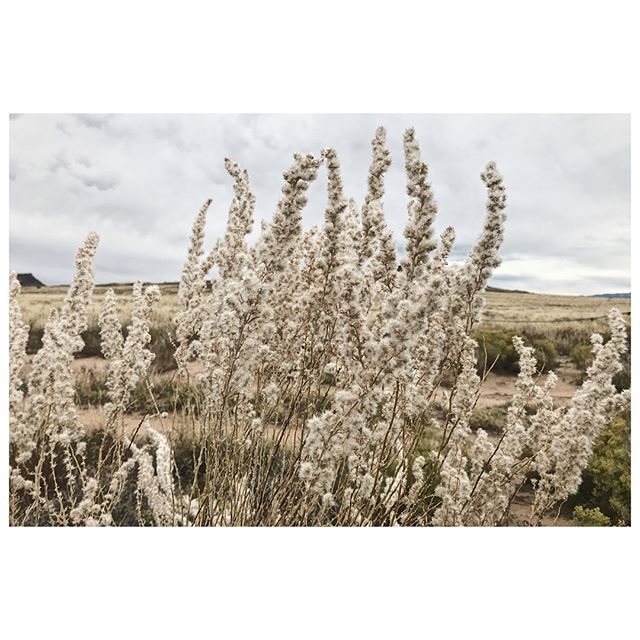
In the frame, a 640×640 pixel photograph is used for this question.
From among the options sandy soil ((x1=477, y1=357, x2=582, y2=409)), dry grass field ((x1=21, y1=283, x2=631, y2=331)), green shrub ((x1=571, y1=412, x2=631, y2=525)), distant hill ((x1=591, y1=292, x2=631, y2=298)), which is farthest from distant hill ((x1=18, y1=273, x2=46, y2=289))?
distant hill ((x1=591, y1=292, x2=631, y2=298))

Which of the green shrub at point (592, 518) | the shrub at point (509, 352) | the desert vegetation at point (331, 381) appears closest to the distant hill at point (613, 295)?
the desert vegetation at point (331, 381)

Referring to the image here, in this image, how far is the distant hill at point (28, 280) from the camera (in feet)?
9.15

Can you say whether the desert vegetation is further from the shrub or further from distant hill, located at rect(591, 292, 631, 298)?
the shrub

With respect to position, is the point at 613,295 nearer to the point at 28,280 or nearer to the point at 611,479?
the point at 611,479

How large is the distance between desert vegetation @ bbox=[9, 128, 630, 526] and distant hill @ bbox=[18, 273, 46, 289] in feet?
0.38

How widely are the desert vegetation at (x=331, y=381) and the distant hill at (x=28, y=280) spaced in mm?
115

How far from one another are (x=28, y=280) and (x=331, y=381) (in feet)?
6.49

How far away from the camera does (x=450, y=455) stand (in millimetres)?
2410

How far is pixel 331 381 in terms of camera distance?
89.5 inches
